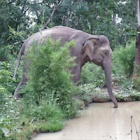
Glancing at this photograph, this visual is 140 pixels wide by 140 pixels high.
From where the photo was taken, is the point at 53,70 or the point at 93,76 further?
the point at 93,76

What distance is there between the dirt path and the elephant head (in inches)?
22.0

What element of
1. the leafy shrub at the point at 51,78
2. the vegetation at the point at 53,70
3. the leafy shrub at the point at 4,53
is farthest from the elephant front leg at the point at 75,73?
the leafy shrub at the point at 4,53

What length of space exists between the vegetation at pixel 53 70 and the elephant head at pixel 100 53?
0.71 meters

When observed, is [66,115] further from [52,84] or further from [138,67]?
[138,67]

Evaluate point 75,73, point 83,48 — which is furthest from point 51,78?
point 83,48

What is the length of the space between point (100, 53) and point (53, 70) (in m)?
2.05

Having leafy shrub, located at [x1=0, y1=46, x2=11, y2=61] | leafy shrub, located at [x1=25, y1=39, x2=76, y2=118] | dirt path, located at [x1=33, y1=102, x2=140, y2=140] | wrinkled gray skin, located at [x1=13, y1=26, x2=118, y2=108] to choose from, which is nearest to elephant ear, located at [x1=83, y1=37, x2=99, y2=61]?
wrinkled gray skin, located at [x1=13, y1=26, x2=118, y2=108]

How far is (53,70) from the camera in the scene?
708cm

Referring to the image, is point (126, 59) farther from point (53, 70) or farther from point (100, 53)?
point (53, 70)

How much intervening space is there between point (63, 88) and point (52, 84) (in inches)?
9.2

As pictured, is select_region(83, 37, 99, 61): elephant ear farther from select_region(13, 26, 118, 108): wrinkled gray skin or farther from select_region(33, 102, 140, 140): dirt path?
select_region(33, 102, 140, 140): dirt path

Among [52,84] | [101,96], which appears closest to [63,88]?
[52,84]

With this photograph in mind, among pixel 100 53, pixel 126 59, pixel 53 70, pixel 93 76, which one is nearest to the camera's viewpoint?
pixel 53 70

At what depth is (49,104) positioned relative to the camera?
6652 millimetres
